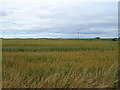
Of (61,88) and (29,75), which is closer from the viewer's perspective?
(61,88)

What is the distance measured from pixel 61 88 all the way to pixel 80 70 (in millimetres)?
1412

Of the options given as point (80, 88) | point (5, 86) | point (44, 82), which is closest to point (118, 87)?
point (80, 88)

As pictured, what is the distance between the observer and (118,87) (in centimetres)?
655

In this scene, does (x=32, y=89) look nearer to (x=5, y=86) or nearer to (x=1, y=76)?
(x=5, y=86)

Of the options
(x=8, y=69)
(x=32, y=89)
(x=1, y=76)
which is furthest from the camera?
(x=8, y=69)

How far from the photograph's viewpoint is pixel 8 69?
7.38m

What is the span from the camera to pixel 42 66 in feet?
24.9

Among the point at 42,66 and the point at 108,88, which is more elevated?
the point at 42,66

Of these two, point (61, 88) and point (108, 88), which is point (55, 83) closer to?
point (61, 88)

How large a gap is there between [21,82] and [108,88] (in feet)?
7.72

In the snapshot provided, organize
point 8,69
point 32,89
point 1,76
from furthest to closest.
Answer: point 8,69
point 1,76
point 32,89

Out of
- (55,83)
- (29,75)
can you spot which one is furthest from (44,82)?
(29,75)

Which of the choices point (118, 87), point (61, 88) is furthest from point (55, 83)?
point (118, 87)

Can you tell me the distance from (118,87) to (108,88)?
28cm
